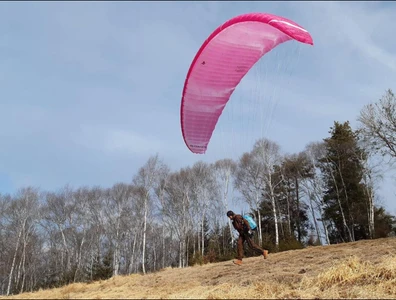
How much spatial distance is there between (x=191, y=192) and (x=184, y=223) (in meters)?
4.00

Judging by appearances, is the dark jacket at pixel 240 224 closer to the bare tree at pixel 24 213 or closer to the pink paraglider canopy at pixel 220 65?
the pink paraglider canopy at pixel 220 65

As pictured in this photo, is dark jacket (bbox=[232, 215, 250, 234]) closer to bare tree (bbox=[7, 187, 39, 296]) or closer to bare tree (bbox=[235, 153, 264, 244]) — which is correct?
bare tree (bbox=[235, 153, 264, 244])

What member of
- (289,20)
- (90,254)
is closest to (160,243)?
(90,254)

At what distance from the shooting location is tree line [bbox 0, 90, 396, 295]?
27.6 meters

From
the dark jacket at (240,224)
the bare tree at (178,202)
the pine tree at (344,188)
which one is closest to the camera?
the dark jacket at (240,224)

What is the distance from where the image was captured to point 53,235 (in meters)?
40.2

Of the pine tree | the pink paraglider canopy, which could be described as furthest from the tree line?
the pink paraglider canopy

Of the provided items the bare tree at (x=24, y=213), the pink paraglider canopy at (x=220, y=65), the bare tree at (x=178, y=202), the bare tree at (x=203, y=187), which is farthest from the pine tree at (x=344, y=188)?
the bare tree at (x=24, y=213)

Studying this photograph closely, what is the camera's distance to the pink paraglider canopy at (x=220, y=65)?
8773 millimetres

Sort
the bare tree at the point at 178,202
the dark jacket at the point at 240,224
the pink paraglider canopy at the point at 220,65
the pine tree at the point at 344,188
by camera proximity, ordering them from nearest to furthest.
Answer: the pink paraglider canopy at the point at 220,65 < the dark jacket at the point at 240,224 < the pine tree at the point at 344,188 < the bare tree at the point at 178,202

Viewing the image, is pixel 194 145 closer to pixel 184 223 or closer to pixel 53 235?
pixel 184 223

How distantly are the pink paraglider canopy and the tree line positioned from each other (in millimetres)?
16092

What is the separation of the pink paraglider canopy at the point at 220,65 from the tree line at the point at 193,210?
16092 millimetres

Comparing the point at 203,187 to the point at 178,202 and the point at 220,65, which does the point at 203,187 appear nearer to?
Answer: the point at 178,202
